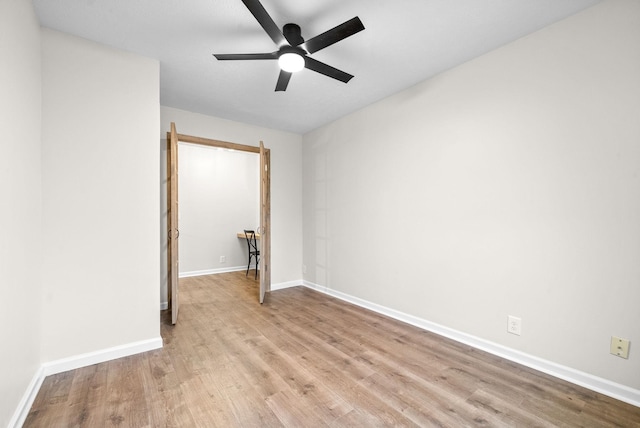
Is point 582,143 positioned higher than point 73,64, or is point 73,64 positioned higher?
point 73,64

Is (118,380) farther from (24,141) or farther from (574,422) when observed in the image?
(574,422)

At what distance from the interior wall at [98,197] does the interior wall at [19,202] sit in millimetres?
103

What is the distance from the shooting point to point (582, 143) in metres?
1.88

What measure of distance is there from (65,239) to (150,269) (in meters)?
0.63

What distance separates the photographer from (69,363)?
208 cm

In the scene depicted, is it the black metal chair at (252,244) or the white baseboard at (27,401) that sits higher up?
the black metal chair at (252,244)

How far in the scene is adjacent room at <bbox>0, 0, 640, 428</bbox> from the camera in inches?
66.1

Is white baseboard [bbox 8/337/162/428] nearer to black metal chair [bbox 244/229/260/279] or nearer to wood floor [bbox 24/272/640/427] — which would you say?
wood floor [bbox 24/272/640/427]

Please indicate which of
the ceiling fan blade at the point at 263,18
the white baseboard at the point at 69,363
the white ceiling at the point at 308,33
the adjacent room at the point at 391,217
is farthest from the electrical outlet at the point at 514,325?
the white baseboard at the point at 69,363

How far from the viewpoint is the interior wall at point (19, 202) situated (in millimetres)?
1404

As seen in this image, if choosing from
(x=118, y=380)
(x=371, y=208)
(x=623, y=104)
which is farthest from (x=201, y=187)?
(x=623, y=104)

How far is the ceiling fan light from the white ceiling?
0.76 feet

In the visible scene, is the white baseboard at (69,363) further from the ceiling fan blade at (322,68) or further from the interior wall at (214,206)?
the interior wall at (214,206)

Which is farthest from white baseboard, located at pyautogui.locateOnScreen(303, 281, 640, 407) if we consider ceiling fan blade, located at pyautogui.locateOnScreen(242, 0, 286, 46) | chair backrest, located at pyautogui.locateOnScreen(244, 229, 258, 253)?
chair backrest, located at pyautogui.locateOnScreen(244, 229, 258, 253)
